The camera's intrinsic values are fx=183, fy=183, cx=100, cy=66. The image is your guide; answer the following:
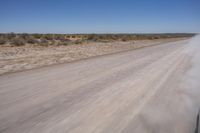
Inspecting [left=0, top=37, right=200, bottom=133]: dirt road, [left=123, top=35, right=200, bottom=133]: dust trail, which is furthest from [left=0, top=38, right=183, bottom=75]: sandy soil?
[left=123, top=35, right=200, bottom=133]: dust trail

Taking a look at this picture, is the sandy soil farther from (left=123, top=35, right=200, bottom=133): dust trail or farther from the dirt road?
(left=123, top=35, right=200, bottom=133): dust trail

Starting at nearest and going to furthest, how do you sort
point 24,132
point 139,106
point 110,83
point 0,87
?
point 24,132, point 139,106, point 0,87, point 110,83

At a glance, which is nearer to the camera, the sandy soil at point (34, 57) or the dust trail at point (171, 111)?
the dust trail at point (171, 111)

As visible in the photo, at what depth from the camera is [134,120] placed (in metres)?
3.75

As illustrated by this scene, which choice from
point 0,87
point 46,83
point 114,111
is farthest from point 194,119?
point 0,87

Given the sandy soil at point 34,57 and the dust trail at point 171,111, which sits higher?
the dust trail at point 171,111

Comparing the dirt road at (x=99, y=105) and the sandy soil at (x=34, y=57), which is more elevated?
the dirt road at (x=99, y=105)

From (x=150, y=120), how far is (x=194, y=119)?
957 mm

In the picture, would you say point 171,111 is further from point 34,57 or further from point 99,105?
point 34,57

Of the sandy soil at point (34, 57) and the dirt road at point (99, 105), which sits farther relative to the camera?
the sandy soil at point (34, 57)

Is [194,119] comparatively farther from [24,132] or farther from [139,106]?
[24,132]

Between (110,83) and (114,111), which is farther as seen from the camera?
(110,83)

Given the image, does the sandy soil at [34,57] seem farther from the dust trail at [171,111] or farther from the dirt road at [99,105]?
the dust trail at [171,111]

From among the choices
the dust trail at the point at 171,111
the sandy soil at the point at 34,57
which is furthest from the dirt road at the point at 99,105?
the sandy soil at the point at 34,57
